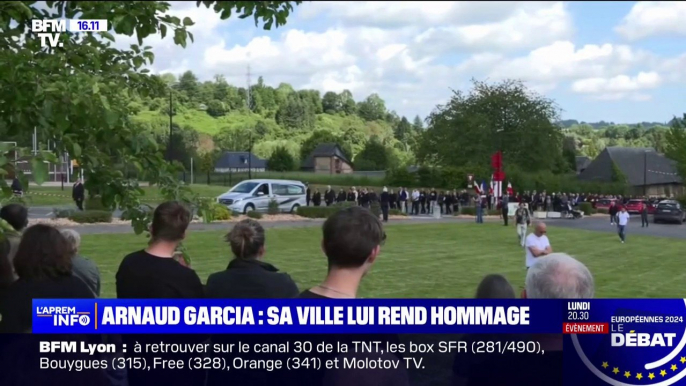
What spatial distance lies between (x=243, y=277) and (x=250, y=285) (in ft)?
0.28

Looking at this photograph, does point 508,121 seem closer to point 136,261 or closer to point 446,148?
point 446,148

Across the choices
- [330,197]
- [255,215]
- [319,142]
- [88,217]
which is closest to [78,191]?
[88,217]

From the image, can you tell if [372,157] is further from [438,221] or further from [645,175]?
[645,175]

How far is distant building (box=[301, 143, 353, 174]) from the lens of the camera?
54.3 meters

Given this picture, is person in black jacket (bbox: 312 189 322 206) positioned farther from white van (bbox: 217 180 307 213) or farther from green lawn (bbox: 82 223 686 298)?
green lawn (bbox: 82 223 686 298)

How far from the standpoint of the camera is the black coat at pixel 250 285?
4.23 metres

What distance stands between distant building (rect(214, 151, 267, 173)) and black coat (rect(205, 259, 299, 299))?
48.7 metres

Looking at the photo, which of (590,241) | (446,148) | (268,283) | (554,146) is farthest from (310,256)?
(554,146)

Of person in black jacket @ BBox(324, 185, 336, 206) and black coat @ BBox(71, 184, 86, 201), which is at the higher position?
black coat @ BBox(71, 184, 86, 201)

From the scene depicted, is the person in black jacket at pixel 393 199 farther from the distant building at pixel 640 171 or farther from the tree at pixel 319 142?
the distant building at pixel 640 171

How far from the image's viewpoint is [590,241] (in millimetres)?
28531

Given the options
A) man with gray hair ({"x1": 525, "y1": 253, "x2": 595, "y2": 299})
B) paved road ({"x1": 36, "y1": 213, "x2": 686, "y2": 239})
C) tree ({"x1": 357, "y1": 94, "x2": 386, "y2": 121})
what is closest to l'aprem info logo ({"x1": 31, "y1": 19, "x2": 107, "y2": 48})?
man with gray hair ({"x1": 525, "y1": 253, "x2": 595, "y2": 299})

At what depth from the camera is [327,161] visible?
55.8 meters

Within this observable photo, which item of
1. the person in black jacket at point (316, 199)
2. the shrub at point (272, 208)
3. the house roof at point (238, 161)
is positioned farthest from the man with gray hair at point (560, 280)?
the house roof at point (238, 161)
